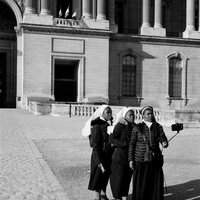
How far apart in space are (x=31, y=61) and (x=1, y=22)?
30.3ft

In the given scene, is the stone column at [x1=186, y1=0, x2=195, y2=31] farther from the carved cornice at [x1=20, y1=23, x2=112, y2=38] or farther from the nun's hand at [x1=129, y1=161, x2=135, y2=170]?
the nun's hand at [x1=129, y1=161, x2=135, y2=170]

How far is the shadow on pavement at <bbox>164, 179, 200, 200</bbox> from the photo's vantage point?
6582 mm

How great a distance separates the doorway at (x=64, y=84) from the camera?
3391 cm

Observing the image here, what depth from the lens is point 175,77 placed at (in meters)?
37.4

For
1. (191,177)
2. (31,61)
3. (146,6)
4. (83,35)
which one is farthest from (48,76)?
(191,177)

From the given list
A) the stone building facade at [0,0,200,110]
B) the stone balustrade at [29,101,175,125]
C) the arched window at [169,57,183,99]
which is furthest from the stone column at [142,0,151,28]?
the stone balustrade at [29,101,175,125]

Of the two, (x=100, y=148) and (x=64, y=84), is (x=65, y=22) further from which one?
(x=100, y=148)

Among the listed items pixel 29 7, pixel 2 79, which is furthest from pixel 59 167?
pixel 2 79

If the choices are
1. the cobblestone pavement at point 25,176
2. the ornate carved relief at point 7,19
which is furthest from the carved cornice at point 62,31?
the cobblestone pavement at point 25,176

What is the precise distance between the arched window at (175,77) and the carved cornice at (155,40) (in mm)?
1874

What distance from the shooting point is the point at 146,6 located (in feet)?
119

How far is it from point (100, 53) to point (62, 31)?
4300mm

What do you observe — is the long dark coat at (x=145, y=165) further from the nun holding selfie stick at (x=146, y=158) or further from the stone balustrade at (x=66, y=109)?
the stone balustrade at (x=66, y=109)

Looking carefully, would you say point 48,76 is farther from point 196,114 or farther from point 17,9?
point 196,114
